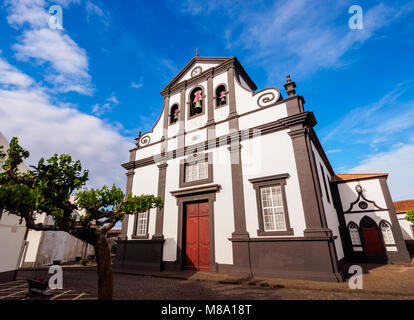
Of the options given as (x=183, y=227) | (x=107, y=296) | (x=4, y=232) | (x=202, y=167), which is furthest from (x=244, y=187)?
(x=4, y=232)

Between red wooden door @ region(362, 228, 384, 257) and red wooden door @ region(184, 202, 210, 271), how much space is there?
10452mm

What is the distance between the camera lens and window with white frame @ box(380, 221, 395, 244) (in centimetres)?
1244

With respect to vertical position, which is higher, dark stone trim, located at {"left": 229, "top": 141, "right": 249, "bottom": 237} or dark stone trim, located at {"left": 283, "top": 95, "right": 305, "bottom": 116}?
dark stone trim, located at {"left": 283, "top": 95, "right": 305, "bottom": 116}

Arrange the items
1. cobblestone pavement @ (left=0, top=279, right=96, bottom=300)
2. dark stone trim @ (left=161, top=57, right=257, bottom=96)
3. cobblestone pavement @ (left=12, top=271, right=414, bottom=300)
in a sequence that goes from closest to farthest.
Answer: cobblestone pavement @ (left=12, top=271, right=414, bottom=300), cobblestone pavement @ (left=0, top=279, right=96, bottom=300), dark stone trim @ (left=161, top=57, right=257, bottom=96)

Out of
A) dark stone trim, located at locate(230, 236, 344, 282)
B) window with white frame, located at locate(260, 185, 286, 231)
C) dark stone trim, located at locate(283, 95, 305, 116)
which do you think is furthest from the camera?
dark stone trim, located at locate(283, 95, 305, 116)

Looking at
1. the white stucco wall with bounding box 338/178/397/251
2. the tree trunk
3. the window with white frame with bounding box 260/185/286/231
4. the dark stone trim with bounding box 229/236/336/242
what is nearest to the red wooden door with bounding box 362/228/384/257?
the white stucco wall with bounding box 338/178/397/251

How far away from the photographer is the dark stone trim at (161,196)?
1146 centimetres

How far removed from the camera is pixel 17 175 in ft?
17.8

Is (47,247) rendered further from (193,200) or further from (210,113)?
(210,113)

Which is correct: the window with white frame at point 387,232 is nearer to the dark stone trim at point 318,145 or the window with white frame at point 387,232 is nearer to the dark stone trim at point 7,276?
the dark stone trim at point 318,145

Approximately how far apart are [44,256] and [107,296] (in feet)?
55.4

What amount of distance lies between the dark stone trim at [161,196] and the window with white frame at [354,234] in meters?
12.2

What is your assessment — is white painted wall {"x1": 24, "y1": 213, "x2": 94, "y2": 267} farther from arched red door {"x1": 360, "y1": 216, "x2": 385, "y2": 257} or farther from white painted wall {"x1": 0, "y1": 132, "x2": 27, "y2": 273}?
arched red door {"x1": 360, "y1": 216, "x2": 385, "y2": 257}
